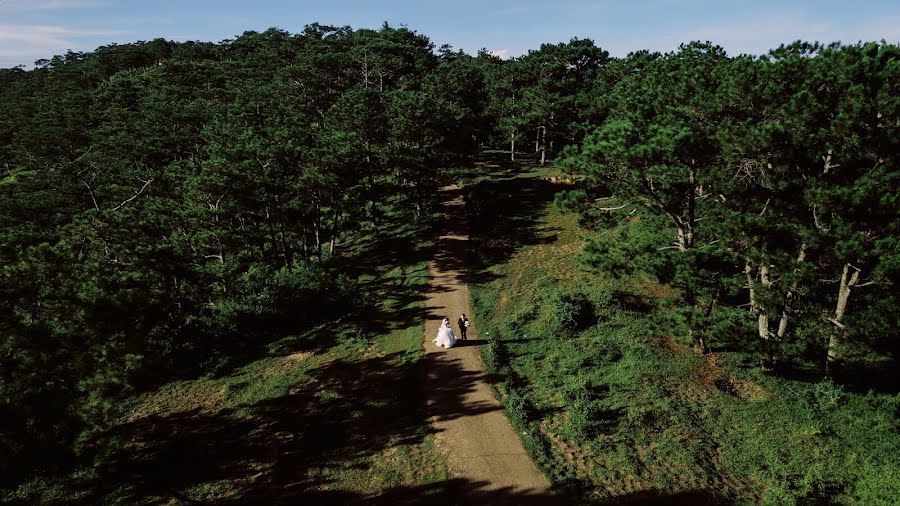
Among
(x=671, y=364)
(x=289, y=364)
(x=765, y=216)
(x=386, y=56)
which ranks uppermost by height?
(x=386, y=56)

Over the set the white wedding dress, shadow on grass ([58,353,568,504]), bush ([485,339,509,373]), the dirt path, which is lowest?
shadow on grass ([58,353,568,504])

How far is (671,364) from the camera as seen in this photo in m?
21.0

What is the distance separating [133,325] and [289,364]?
8878mm

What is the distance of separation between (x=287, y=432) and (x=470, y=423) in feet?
26.2

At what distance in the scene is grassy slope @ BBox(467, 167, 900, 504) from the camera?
48.7ft

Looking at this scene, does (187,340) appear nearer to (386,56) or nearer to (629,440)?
(629,440)

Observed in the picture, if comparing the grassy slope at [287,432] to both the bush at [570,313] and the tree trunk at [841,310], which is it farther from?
the tree trunk at [841,310]

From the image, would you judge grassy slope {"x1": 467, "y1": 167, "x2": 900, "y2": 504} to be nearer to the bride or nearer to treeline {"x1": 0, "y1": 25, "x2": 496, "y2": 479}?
the bride

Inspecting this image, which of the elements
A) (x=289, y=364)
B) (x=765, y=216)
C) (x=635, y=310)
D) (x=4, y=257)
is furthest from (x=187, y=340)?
(x=765, y=216)

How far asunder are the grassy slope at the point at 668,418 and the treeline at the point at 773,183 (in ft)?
7.59

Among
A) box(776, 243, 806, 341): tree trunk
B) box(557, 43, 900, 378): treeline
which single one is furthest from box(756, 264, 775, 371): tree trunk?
box(776, 243, 806, 341): tree trunk

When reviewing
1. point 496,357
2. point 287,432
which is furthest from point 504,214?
point 287,432

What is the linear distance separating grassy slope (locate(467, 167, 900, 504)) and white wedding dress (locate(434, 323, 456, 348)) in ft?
7.31

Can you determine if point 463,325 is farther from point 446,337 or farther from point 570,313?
point 570,313
